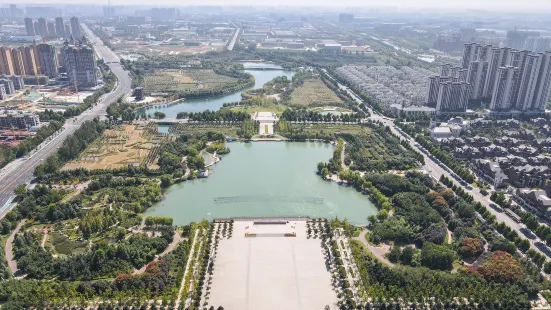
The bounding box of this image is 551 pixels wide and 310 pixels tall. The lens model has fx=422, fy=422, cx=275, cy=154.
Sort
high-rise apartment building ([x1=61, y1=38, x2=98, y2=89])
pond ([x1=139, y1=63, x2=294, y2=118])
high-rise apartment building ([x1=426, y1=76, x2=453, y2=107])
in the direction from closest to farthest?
high-rise apartment building ([x1=426, y1=76, x2=453, y2=107]) < pond ([x1=139, y1=63, x2=294, y2=118]) < high-rise apartment building ([x1=61, y1=38, x2=98, y2=89])

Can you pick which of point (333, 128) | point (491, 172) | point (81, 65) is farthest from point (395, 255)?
point (81, 65)

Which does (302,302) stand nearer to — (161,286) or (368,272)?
(368,272)

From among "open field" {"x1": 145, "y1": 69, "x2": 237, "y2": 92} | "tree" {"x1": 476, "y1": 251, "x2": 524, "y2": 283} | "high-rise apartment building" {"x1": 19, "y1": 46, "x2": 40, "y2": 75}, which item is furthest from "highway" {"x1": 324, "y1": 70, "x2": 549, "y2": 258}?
"high-rise apartment building" {"x1": 19, "y1": 46, "x2": 40, "y2": 75}

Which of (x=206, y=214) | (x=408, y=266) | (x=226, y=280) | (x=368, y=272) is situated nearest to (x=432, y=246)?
(x=408, y=266)

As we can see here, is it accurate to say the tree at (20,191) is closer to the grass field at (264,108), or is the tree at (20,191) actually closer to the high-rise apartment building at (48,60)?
the grass field at (264,108)

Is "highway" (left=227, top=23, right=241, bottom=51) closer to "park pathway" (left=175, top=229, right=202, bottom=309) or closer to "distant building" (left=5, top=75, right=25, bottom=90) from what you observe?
"distant building" (left=5, top=75, right=25, bottom=90)
